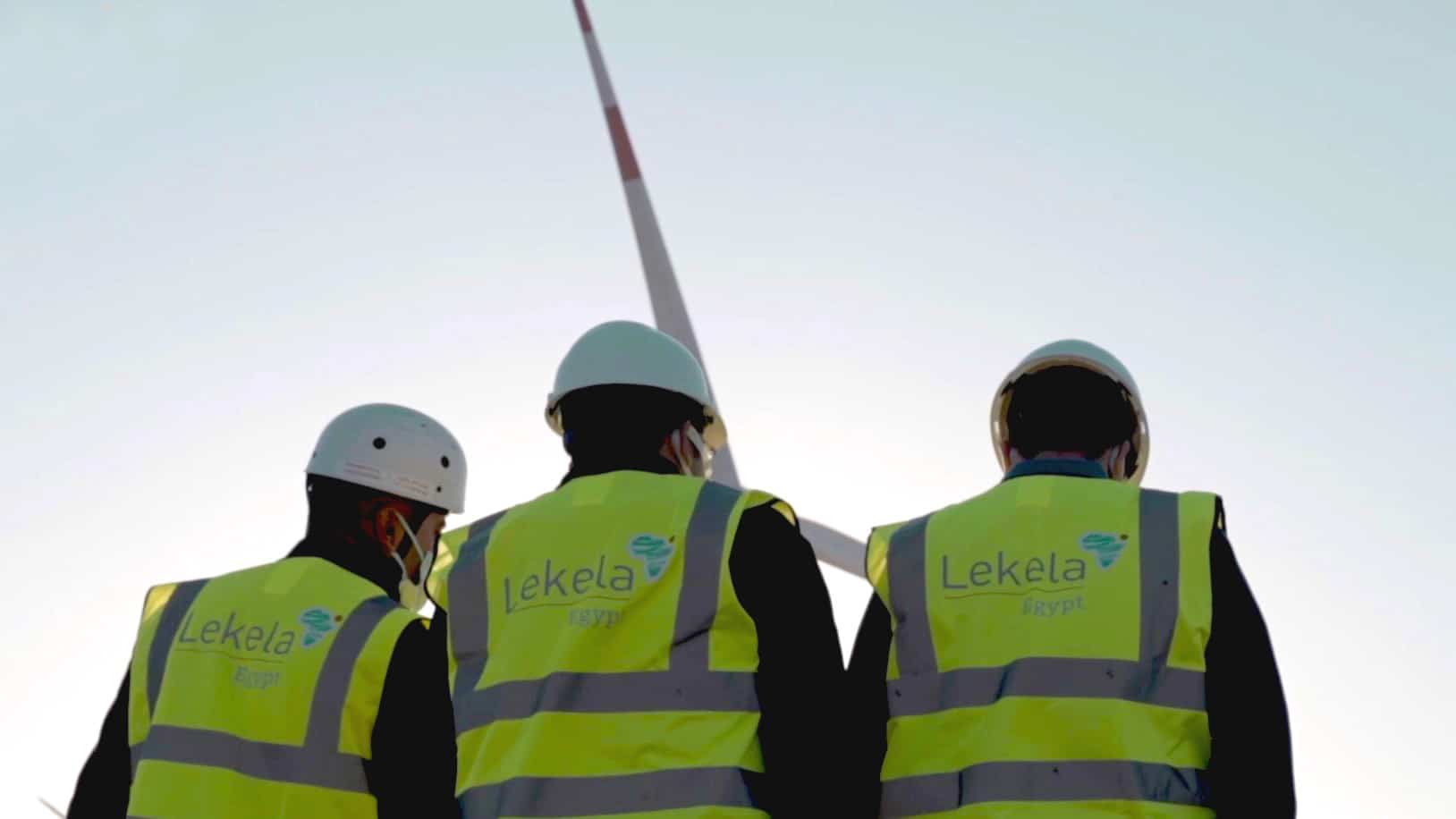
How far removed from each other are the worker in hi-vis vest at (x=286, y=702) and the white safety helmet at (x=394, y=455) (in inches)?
27.9

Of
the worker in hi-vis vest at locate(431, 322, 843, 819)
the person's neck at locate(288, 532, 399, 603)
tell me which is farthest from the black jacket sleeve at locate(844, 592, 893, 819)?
the person's neck at locate(288, 532, 399, 603)

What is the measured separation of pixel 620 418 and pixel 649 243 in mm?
23620

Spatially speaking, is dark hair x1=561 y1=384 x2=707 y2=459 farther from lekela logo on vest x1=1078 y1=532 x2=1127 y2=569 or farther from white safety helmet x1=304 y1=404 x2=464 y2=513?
white safety helmet x1=304 y1=404 x2=464 y2=513

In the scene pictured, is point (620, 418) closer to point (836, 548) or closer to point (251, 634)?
point (251, 634)

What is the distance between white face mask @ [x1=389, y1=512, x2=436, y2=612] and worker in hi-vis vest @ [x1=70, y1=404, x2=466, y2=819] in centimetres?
14

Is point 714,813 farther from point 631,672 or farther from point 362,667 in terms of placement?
point 362,667

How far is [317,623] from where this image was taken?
424 inches

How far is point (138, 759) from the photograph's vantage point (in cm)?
1088

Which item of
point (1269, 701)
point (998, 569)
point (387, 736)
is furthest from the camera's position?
point (387, 736)

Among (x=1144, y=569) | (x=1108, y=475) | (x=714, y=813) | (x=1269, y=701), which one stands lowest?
(x=714, y=813)

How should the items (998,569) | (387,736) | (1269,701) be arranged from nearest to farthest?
(1269,701) < (998,569) < (387,736)

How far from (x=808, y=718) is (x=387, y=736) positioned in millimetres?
2621

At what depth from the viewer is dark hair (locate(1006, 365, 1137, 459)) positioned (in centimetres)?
937

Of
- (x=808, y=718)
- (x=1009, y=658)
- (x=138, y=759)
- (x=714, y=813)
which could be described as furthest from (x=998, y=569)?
(x=138, y=759)
